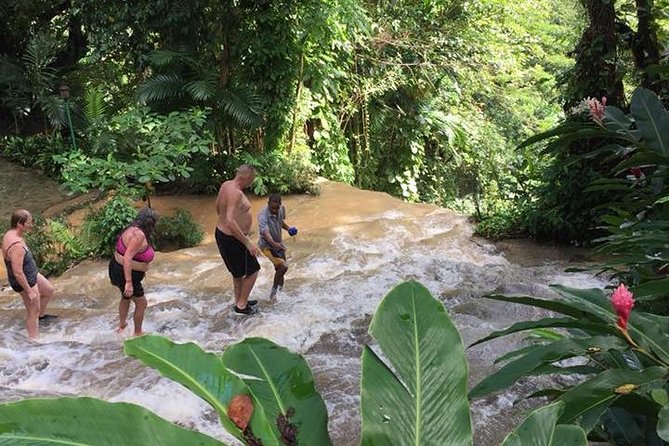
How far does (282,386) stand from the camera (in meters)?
1.15

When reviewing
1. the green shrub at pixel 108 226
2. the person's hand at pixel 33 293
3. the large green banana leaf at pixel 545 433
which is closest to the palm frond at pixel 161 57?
the green shrub at pixel 108 226

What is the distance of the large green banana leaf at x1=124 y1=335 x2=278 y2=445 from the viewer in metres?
1.00

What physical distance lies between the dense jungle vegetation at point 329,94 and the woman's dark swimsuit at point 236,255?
2449 mm

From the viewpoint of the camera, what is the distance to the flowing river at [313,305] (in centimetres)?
398

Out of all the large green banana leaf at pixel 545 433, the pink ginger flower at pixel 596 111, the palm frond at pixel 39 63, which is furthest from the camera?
the palm frond at pixel 39 63

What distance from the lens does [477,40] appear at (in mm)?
12234

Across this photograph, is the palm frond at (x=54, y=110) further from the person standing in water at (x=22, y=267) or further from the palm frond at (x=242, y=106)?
the person standing in water at (x=22, y=267)

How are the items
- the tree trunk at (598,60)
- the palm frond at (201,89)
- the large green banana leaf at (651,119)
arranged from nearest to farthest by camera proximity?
1. the large green banana leaf at (651,119)
2. the tree trunk at (598,60)
3. the palm frond at (201,89)

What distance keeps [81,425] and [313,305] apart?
16.5 feet

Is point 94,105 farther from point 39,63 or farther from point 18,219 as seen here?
point 18,219

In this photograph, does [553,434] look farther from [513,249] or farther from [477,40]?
[477,40]

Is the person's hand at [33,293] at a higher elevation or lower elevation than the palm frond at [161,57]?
lower

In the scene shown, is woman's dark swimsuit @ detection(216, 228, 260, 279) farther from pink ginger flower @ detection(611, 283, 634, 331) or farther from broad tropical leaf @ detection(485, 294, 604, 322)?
pink ginger flower @ detection(611, 283, 634, 331)

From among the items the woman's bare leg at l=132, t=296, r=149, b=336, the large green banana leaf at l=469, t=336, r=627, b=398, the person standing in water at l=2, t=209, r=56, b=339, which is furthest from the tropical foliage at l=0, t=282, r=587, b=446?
the person standing in water at l=2, t=209, r=56, b=339
